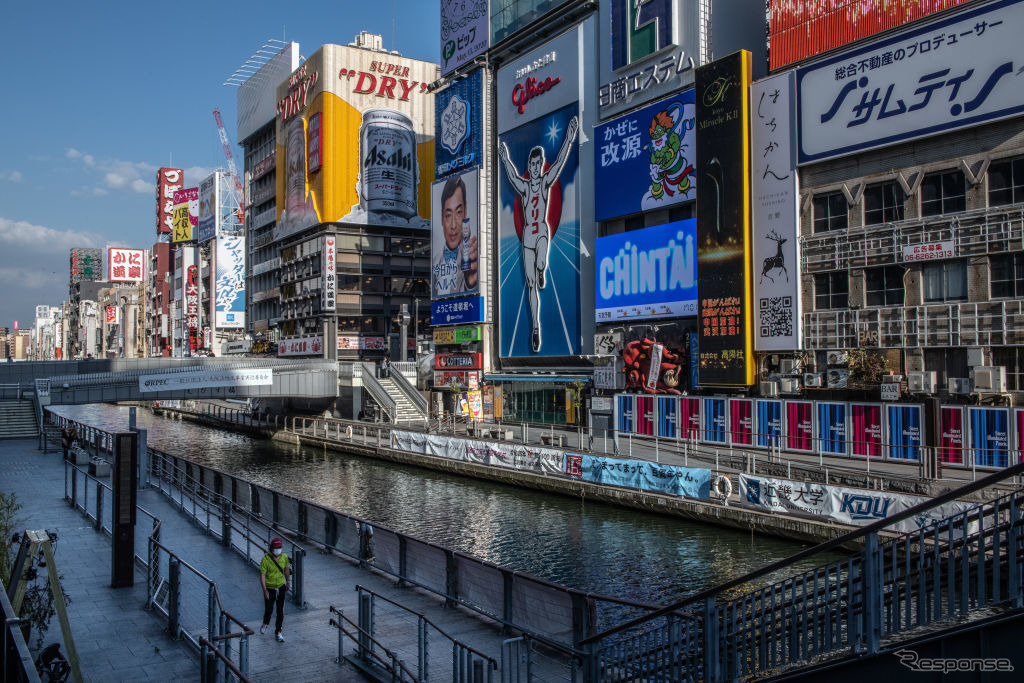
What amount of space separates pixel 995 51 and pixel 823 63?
23.9 ft

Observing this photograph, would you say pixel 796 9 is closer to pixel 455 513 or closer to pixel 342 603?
pixel 455 513

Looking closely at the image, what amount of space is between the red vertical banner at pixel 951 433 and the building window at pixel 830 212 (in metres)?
9.32

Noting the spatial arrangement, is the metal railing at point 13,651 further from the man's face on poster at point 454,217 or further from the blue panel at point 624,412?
the man's face on poster at point 454,217

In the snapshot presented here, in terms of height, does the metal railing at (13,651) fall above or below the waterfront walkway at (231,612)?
above

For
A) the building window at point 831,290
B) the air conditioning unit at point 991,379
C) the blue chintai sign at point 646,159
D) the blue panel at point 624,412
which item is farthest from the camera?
the blue panel at point 624,412

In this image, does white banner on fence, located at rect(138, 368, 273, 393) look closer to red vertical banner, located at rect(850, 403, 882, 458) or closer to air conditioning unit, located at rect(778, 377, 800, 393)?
air conditioning unit, located at rect(778, 377, 800, 393)

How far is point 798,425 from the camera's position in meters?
36.0

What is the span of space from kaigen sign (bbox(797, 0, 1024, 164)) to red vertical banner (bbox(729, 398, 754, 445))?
460 inches

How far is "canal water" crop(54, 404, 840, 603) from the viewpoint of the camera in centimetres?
2394

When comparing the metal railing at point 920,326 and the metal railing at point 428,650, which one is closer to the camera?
the metal railing at point 428,650

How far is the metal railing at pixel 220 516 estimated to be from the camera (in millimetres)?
16344

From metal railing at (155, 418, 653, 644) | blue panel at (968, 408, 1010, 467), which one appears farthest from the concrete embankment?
metal railing at (155, 418, 653, 644)

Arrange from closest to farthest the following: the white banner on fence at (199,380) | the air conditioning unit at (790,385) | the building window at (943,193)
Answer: the building window at (943,193)
the air conditioning unit at (790,385)
the white banner on fence at (199,380)

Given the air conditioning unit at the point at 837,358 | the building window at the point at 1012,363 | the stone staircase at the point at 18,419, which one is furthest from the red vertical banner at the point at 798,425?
the stone staircase at the point at 18,419
